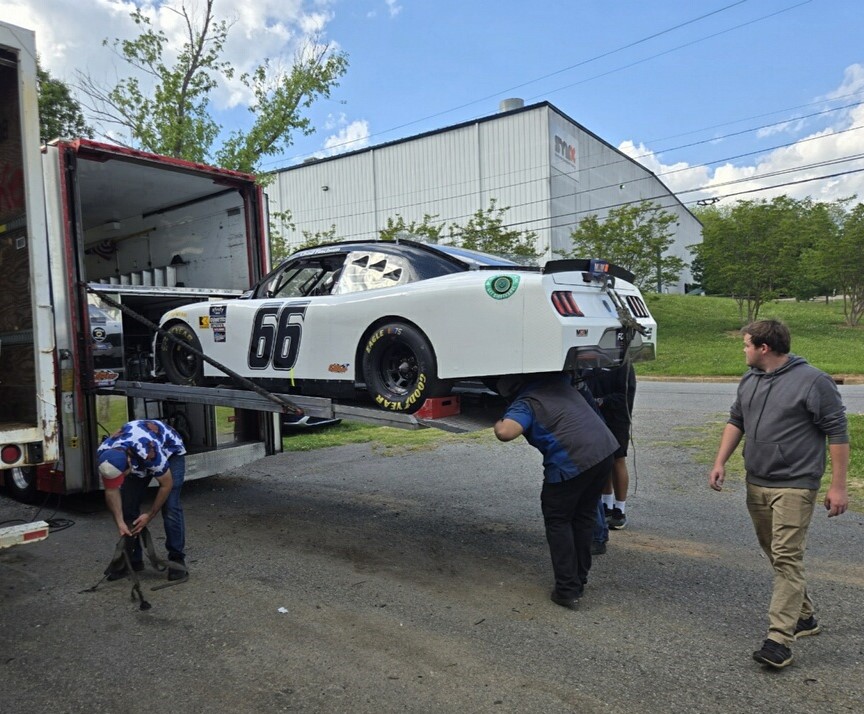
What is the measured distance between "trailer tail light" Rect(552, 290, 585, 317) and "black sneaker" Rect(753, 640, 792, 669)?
196cm

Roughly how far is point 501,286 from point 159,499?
2.64 meters

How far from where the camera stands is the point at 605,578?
4359 mm

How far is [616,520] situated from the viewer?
534 centimetres

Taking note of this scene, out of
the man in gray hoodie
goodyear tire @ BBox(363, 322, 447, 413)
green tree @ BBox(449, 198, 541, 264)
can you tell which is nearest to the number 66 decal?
goodyear tire @ BBox(363, 322, 447, 413)

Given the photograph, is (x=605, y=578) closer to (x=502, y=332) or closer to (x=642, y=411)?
(x=502, y=332)

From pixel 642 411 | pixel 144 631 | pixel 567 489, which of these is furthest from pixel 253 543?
pixel 642 411

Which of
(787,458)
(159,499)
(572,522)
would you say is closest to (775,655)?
(787,458)

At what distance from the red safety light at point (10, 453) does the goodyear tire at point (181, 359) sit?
2074mm

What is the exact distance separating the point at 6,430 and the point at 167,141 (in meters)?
12.3

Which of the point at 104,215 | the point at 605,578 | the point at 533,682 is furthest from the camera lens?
the point at 104,215

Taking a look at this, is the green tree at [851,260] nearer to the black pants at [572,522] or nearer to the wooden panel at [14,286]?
the black pants at [572,522]

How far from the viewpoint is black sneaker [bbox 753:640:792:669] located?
3094mm

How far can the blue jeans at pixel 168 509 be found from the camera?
459cm

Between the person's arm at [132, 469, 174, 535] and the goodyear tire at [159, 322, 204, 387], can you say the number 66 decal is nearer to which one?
the goodyear tire at [159, 322, 204, 387]
